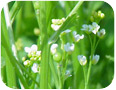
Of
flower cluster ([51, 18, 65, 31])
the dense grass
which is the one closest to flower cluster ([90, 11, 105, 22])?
the dense grass

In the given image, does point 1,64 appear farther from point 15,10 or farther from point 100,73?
point 100,73

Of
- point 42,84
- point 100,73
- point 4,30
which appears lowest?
point 100,73

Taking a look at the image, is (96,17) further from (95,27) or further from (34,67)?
(34,67)

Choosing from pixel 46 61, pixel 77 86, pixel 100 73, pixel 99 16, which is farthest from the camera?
pixel 100 73

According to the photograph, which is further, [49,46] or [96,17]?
[96,17]

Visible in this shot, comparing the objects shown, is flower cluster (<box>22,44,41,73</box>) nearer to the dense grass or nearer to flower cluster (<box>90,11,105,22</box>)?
the dense grass

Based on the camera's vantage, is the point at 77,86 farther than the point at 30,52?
Yes

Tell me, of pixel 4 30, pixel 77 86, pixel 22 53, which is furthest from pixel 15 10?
pixel 22 53

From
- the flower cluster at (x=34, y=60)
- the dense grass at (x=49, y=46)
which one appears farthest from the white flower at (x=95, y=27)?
the flower cluster at (x=34, y=60)

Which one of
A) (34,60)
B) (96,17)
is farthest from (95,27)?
(34,60)
